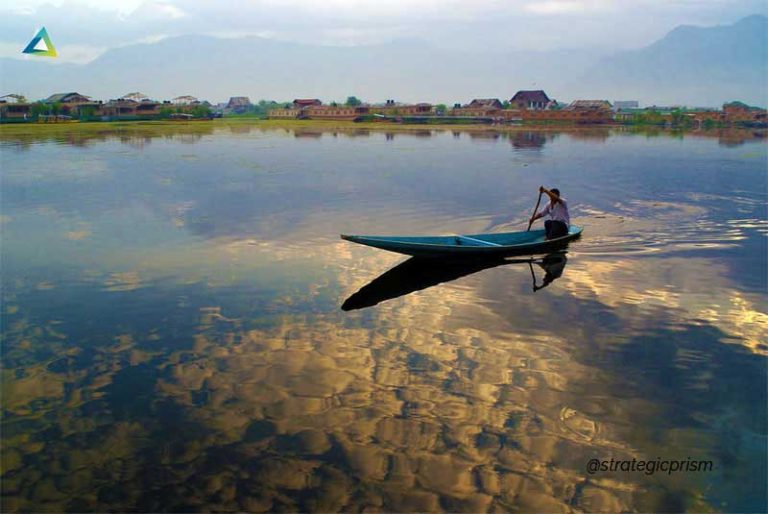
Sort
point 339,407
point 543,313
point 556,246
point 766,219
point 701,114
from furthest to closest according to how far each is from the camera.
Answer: point 701,114 → point 766,219 → point 556,246 → point 543,313 → point 339,407

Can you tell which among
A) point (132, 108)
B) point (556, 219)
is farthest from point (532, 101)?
point (556, 219)

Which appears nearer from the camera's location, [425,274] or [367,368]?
[367,368]

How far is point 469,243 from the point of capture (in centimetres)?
1464

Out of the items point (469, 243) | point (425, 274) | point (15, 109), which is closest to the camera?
point (425, 274)

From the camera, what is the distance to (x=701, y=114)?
105 metres

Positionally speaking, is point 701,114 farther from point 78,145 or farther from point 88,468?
point 88,468

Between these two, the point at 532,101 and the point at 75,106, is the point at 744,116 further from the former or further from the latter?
the point at 75,106

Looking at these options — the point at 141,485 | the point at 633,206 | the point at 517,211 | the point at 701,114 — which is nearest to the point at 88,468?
the point at 141,485

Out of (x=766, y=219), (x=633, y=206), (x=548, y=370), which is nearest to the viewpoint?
(x=548, y=370)

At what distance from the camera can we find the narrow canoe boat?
13250 millimetres

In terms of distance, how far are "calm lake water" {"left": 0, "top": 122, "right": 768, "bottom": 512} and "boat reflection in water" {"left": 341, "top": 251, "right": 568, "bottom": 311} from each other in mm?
76

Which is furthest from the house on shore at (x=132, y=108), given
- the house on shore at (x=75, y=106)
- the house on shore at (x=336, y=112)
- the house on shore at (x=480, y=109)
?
the house on shore at (x=480, y=109)

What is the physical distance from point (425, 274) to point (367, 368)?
16.9 ft

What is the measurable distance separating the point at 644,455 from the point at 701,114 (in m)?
116
